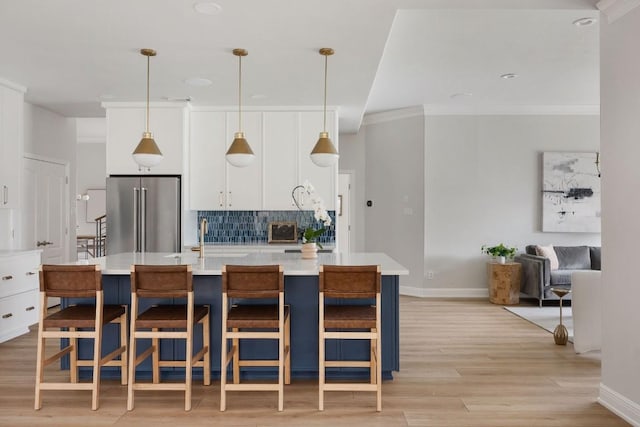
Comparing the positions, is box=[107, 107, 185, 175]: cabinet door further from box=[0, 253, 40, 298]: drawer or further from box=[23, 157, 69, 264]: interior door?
box=[0, 253, 40, 298]: drawer

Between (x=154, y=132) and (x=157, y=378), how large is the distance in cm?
351

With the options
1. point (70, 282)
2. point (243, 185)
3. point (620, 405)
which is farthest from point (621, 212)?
point (243, 185)

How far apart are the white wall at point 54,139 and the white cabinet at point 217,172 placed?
2045 mm

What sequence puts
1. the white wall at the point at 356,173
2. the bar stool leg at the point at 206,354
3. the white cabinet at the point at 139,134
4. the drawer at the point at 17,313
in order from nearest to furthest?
the bar stool leg at the point at 206,354
the drawer at the point at 17,313
the white cabinet at the point at 139,134
the white wall at the point at 356,173

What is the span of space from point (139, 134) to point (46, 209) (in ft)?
5.79

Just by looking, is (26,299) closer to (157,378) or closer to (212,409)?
(157,378)

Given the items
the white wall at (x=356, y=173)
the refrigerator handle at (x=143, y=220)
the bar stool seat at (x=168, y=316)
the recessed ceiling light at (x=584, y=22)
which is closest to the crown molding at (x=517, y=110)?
the white wall at (x=356, y=173)

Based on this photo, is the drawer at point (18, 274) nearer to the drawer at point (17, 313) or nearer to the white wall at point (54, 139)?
the drawer at point (17, 313)

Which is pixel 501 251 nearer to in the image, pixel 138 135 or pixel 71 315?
pixel 138 135

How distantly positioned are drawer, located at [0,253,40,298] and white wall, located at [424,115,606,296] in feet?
16.9

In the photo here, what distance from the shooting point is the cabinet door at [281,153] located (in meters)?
6.25

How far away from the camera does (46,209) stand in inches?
258

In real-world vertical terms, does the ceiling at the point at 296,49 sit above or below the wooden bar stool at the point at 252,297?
above

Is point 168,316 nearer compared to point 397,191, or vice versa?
point 168,316
